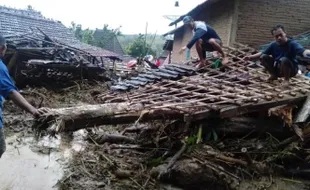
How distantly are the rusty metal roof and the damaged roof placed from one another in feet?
22.7

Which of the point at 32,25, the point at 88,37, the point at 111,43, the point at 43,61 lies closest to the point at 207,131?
the point at 43,61

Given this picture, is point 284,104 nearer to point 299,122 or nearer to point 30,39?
point 299,122

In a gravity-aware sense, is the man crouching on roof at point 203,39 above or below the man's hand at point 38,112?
above

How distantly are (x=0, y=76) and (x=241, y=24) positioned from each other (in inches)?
323

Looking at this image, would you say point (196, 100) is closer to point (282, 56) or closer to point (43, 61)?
point (282, 56)

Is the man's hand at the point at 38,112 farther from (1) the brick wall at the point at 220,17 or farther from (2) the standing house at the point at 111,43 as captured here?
(2) the standing house at the point at 111,43

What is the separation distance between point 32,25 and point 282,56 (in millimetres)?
10608

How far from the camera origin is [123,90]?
636cm

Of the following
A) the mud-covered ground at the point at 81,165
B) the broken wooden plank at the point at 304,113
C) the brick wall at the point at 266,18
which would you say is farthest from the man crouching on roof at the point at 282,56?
the brick wall at the point at 266,18

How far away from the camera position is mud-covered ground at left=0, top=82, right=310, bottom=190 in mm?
4281

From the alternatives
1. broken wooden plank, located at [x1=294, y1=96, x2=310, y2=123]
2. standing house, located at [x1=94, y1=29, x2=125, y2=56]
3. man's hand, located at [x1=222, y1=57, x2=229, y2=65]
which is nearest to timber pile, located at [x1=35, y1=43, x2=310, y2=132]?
broken wooden plank, located at [x1=294, y1=96, x2=310, y2=123]

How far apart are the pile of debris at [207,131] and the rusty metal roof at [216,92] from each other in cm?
1

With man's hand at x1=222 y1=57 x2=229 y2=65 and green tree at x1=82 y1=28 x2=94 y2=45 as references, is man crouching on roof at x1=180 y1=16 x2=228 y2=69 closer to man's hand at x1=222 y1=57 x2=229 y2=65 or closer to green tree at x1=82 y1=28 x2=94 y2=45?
man's hand at x1=222 y1=57 x2=229 y2=65

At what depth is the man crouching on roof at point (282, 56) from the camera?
4867 millimetres
